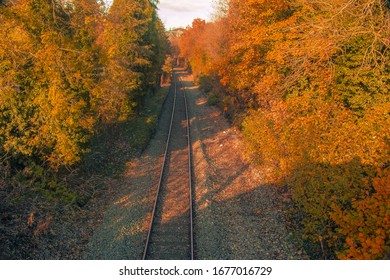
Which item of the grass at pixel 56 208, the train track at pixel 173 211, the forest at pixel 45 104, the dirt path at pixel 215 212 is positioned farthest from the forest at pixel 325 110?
the forest at pixel 45 104

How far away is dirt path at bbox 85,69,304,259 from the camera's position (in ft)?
30.5

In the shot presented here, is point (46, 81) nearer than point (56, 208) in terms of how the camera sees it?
No

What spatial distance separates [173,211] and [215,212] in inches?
61.9

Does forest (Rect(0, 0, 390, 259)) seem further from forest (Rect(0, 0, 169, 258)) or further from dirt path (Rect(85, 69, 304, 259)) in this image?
dirt path (Rect(85, 69, 304, 259))

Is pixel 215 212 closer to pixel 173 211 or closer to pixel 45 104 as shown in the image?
pixel 173 211

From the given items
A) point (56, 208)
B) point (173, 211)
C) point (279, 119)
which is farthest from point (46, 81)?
point (279, 119)

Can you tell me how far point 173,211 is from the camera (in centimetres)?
1145

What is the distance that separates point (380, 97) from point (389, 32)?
270 centimetres

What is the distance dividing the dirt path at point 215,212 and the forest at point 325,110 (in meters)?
0.93

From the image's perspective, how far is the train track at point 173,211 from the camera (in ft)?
30.2

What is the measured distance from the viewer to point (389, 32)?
11.3 metres

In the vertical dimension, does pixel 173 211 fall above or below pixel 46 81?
below

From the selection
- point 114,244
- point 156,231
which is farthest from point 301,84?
point 114,244

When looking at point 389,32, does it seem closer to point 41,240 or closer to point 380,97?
point 380,97
